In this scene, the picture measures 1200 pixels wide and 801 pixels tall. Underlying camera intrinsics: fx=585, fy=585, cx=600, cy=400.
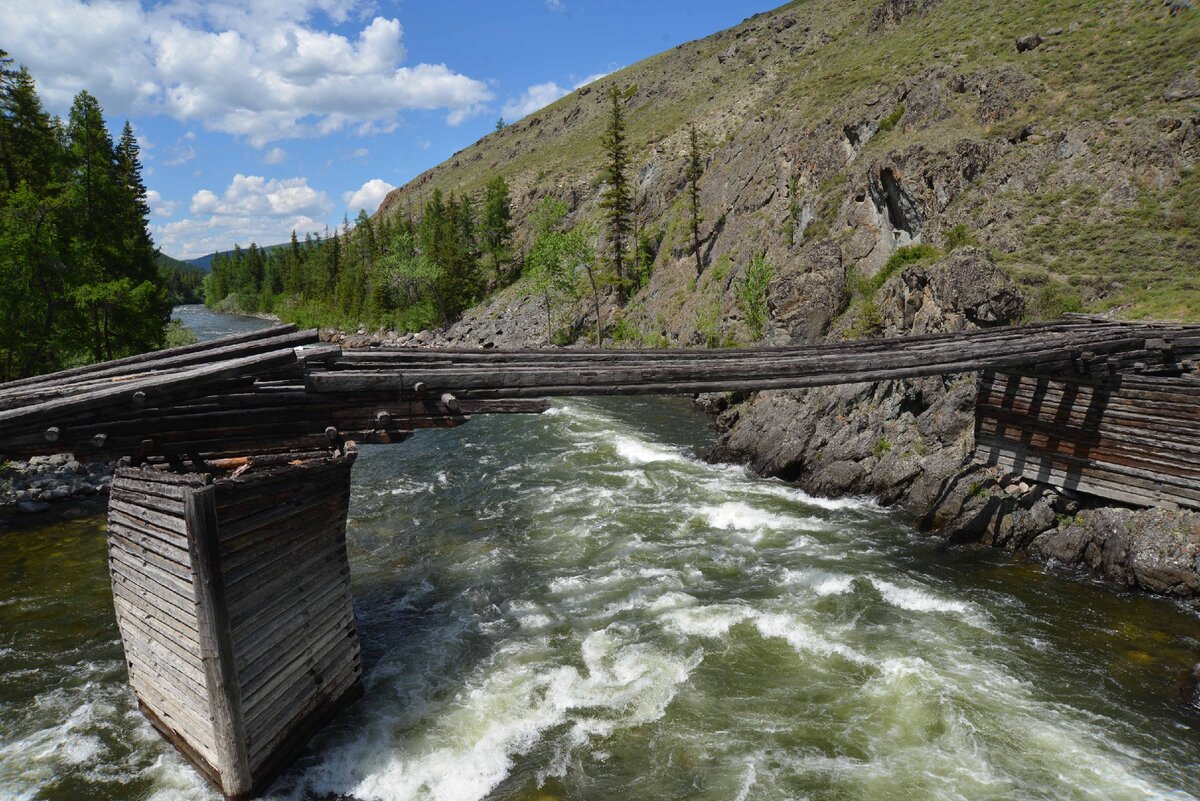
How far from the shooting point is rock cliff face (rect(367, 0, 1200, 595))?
1967cm

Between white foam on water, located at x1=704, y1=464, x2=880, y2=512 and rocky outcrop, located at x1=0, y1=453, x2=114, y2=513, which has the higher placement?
rocky outcrop, located at x1=0, y1=453, x2=114, y2=513

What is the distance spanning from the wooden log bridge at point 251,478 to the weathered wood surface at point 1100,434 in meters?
6.87

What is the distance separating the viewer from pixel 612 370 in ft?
36.0

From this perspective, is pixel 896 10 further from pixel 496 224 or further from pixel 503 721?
pixel 503 721

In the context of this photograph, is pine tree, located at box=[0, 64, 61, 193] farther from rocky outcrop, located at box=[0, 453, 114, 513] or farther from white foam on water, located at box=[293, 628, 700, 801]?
white foam on water, located at box=[293, 628, 700, 801]

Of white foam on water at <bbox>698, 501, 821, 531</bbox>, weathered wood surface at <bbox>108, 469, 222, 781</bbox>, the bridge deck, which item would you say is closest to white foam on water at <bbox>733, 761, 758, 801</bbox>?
the bridge deck

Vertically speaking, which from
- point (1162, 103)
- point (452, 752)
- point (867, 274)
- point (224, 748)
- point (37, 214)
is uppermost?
point (1162, 103)

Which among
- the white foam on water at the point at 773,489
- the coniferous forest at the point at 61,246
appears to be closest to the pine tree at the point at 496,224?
the coniferous forest at the point at 61,246

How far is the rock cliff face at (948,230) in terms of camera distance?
64.5 feet

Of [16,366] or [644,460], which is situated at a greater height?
[16,366]

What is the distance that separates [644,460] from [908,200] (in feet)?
74.3

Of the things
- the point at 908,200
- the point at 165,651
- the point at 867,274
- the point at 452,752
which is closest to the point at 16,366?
the point at 165,651

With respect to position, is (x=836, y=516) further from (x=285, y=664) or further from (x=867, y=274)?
(x=867, y=274)

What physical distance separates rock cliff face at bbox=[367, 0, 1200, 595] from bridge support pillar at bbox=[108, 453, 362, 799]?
16.9 metres
